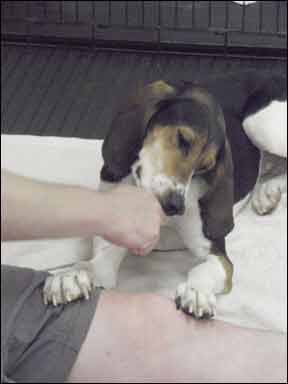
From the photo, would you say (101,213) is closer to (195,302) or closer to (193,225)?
(195,302)

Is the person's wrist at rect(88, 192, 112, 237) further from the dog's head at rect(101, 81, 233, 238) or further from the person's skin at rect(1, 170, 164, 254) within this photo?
the dog's head at rect(101, 81, 233, 238)

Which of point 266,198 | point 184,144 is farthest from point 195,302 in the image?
point 266,198

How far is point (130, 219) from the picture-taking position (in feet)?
4.23

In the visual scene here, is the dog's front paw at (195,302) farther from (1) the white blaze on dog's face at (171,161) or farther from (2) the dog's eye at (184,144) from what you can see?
(2) the dog's eye at (184,144)

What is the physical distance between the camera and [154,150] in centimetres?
156

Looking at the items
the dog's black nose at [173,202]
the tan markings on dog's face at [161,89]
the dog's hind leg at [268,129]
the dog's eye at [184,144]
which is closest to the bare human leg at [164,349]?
the dog's black nose at [173,202]

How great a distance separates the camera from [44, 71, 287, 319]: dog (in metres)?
1.52

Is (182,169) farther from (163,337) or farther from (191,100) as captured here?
(163,337)

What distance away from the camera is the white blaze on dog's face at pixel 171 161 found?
151cm

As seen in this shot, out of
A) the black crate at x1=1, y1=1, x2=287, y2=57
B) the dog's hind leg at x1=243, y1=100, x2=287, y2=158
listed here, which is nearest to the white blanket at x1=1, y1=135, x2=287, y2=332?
the dog's hind leg at x1=243, y1=100, x2=287, y2=158

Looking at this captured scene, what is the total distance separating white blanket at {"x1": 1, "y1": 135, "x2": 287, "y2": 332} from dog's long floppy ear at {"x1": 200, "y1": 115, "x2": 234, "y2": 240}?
0.51 ft

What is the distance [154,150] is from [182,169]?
8cm

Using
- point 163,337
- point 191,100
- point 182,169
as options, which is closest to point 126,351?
point 163,337

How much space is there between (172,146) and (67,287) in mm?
335
